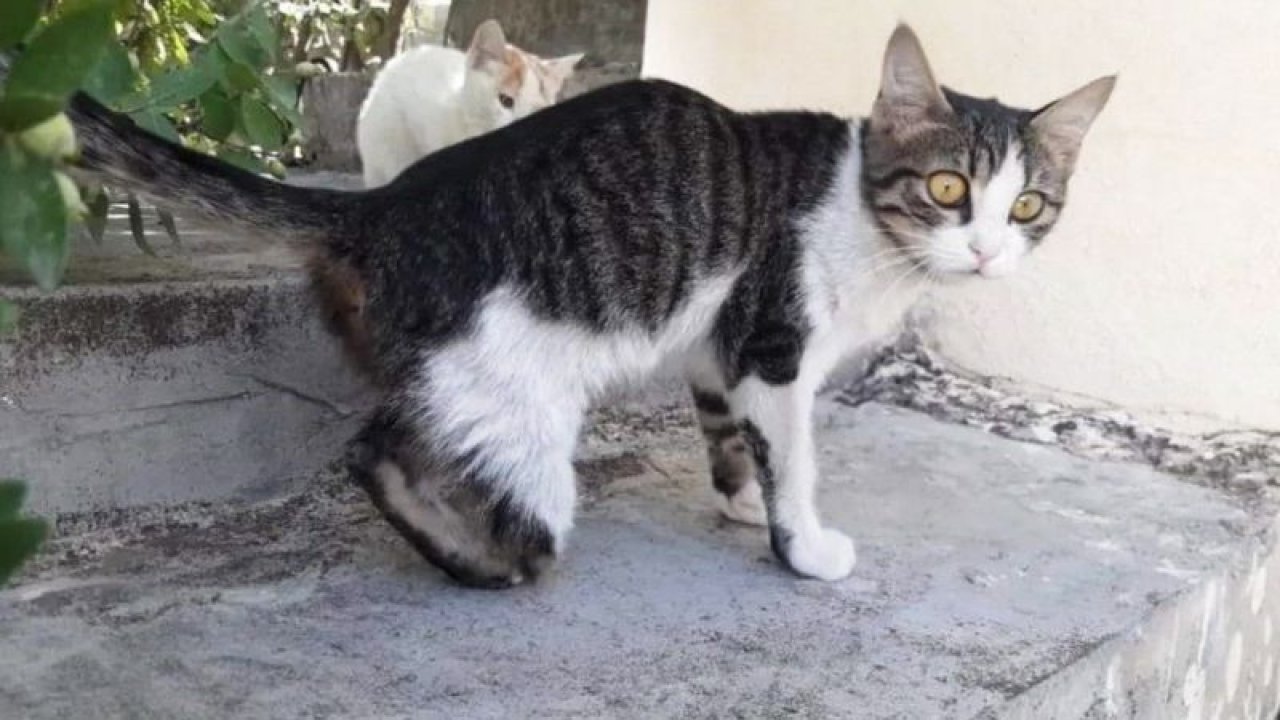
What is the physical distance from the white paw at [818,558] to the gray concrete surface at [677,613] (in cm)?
2

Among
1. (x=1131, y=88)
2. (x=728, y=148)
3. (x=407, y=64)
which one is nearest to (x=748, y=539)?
(x=728, y=148)

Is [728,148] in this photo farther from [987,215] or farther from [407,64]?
[407,64]

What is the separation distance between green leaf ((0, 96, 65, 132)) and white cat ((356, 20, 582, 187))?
2.06m

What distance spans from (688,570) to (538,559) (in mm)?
221

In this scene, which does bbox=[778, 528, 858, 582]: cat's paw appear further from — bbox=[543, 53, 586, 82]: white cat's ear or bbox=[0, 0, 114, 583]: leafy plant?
bbox=[543, 53, 586, 82]: white cat's ear

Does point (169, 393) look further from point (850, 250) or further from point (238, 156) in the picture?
point (850, 250)

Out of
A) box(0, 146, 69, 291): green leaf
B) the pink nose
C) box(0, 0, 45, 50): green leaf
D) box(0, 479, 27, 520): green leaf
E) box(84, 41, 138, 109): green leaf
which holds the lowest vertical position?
the pink nose

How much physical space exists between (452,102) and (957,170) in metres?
1.30

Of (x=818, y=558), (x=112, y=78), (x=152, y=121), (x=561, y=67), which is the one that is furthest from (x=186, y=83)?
(x=561, y=67)

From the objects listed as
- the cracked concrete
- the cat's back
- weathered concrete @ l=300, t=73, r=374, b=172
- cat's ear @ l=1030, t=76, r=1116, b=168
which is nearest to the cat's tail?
the cat's back

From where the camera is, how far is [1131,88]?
88.4 inches

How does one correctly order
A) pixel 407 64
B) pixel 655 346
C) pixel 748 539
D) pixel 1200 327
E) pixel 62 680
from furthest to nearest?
1. pixel 407 64
2. pixel 1200 327
3. pixel 748 539
4. pixel 655 346
5. pixel 62 680

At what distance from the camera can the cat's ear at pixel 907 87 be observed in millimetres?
1519

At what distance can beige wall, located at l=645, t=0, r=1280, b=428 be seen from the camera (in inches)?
84.1
